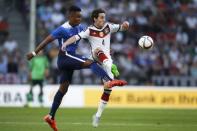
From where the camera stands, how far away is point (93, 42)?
1611 centimetres

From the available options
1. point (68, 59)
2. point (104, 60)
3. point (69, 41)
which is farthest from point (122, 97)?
point (69, 41)

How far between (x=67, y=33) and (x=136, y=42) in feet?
53.1

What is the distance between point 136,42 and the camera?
105ft

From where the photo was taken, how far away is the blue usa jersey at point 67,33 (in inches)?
627

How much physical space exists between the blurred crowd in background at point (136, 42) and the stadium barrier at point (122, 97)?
142 cm

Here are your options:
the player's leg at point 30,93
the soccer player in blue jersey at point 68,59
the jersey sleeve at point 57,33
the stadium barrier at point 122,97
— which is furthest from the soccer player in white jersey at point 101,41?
the stadium barrier at point 122,97

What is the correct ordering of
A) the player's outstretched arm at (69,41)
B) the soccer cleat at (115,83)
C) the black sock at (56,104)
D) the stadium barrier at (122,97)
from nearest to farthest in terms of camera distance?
the soccer cleat at (115,83)
the player's outstretched arm at (69,41)
the black sock at (56,104)
the stadium barrier at (122,97)

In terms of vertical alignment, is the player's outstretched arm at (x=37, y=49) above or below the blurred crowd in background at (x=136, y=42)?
above

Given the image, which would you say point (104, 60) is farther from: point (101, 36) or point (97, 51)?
point (101, 36)

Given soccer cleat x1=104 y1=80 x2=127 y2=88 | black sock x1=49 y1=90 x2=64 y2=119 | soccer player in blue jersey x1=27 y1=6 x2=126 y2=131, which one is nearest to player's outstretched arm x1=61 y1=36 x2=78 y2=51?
soccer player in blue jersey x1=27 y1=6 x2=126 y2=131

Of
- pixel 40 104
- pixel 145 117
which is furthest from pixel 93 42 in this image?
pixel 40 104

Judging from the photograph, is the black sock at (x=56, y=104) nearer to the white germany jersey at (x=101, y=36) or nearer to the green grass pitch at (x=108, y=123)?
the green grass pitch at (x=108, y=123)

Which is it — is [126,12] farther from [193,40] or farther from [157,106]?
[157,106]

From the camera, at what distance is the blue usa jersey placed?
627 inches
